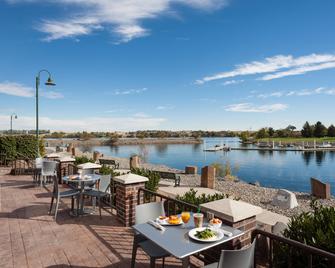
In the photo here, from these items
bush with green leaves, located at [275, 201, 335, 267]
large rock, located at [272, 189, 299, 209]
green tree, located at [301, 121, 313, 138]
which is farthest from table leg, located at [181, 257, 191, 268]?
green tree, located at [301, 121, 313, 138]

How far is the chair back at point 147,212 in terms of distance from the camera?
3.33m

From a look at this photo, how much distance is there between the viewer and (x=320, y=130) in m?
73.0

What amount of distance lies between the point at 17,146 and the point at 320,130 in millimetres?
81073

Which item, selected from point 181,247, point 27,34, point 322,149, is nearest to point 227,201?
point 181,247

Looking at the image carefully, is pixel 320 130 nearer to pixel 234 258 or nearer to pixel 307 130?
pixel 307 130

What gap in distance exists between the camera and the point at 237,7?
10.5 meters

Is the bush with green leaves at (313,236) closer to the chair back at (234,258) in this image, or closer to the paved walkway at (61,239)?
the chair back at (234,258)

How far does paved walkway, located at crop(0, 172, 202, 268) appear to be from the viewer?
11.4 ft

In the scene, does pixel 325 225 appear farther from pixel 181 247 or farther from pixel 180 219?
pixel 181 247

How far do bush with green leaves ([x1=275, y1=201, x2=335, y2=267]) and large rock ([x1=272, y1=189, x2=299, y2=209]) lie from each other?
245 inches

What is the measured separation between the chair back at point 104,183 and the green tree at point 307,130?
84787 mm

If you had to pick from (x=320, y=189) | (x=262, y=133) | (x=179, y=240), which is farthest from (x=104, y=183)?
(x=262, y=133)

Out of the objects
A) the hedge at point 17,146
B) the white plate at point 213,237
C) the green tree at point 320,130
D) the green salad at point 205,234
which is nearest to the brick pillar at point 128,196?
the white plate at point 213,237

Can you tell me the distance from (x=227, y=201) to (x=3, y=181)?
395 inches
